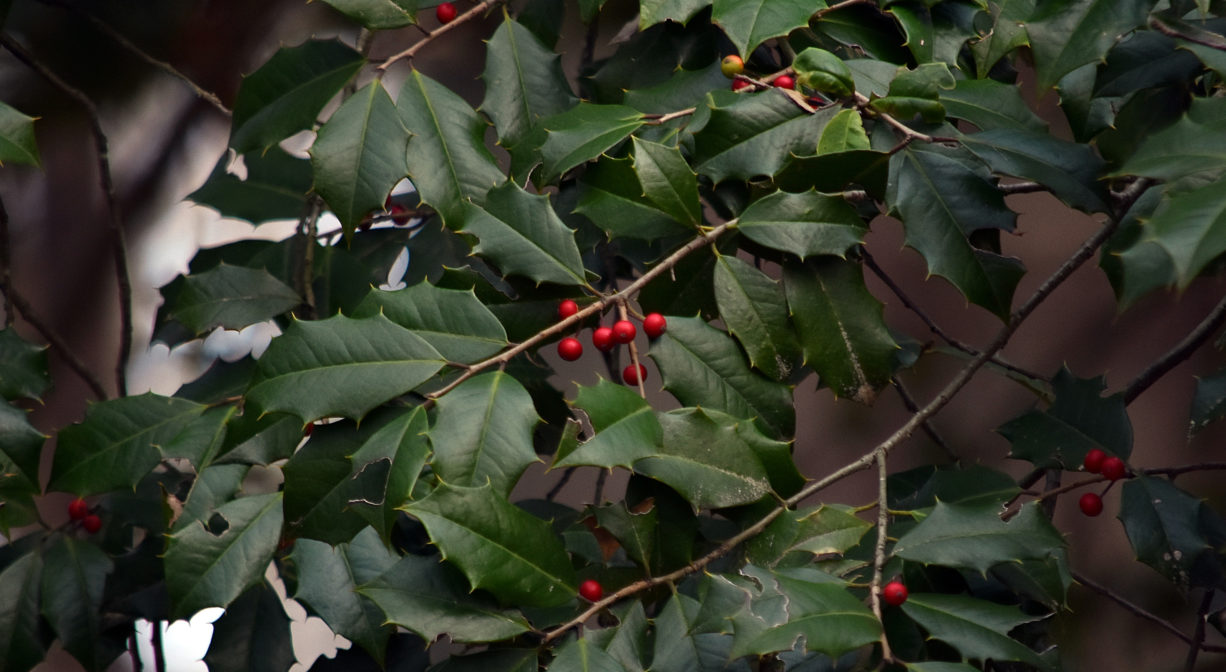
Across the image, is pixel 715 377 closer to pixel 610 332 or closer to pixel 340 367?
pixel 610 332

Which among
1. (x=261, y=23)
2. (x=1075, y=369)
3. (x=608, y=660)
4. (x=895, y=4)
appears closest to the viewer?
(x=608, y=660)

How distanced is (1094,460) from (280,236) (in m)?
1.47

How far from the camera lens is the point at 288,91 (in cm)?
99

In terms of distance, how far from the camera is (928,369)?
59.7 inches

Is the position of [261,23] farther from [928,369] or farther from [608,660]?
[608,660]

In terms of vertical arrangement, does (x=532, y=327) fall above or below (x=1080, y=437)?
above

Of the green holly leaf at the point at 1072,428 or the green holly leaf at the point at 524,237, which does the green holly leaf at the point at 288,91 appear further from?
the green holly leaf at the point at 1072,428

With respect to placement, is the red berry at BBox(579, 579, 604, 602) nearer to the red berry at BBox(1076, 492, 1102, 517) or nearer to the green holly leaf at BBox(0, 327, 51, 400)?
the red berry at BBox(1076, 492, 1102, 517)

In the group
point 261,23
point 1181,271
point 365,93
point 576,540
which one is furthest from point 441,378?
point 261,23

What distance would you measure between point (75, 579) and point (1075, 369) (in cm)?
136

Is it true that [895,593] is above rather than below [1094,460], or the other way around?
above

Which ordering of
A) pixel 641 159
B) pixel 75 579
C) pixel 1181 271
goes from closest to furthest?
pixel 1181 271 → pixel 641 159 → pixel 75 579

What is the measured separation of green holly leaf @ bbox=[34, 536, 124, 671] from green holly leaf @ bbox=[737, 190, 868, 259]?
0.87 metres

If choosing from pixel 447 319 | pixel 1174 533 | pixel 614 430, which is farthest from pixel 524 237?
pixel 1174 533
